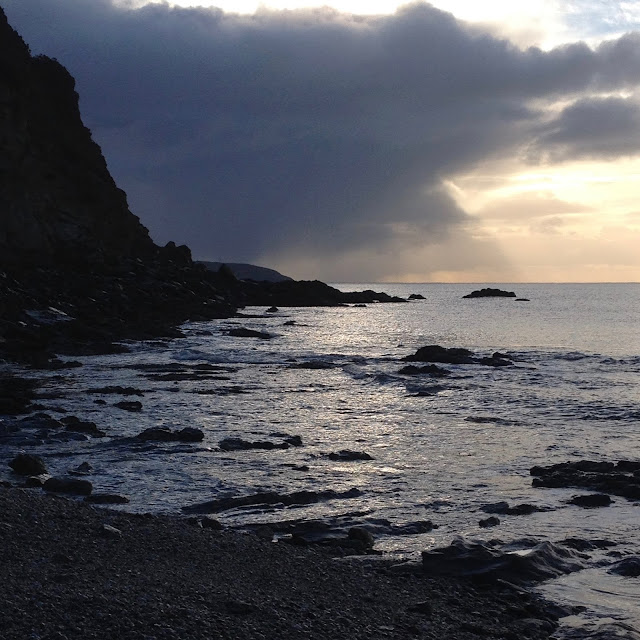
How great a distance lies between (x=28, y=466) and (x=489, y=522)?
8101 millimetres

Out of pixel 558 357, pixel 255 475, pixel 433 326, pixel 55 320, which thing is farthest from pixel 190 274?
pixel 255 475

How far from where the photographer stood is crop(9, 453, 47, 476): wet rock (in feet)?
45.6

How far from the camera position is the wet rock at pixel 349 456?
16281 millimetres

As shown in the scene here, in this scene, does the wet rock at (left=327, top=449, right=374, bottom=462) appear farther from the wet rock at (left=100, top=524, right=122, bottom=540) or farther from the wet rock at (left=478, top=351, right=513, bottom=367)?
the wet rock at (left=478, top=351, right=513, bottom=367)

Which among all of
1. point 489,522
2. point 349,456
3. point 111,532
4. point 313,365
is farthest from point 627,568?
Result: point 313,365

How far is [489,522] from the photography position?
11.6m

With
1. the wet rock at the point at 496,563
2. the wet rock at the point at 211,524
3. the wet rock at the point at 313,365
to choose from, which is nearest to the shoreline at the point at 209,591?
the wet rock at the point at 496,563

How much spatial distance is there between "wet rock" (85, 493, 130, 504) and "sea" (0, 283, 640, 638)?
0.25m

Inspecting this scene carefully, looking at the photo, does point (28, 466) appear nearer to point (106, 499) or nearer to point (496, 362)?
point (106, 499)

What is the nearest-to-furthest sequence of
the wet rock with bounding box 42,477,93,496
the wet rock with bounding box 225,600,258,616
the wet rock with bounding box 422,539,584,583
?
the wet rock with bounding box 225,600,258,616
the wet rock with bounding box 422,539,584,583
the wet rock with bounding box 42,477,93,496

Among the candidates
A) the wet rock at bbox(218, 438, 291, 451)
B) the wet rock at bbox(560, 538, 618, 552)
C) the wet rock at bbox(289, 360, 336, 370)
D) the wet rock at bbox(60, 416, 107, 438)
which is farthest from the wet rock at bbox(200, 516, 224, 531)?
the wet rock at bbox(289, 360, 336, 370)

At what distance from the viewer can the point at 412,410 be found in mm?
23797

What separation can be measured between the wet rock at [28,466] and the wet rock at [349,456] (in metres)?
5.75

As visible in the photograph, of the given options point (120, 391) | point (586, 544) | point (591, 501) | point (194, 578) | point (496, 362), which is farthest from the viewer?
point (496, 362)
